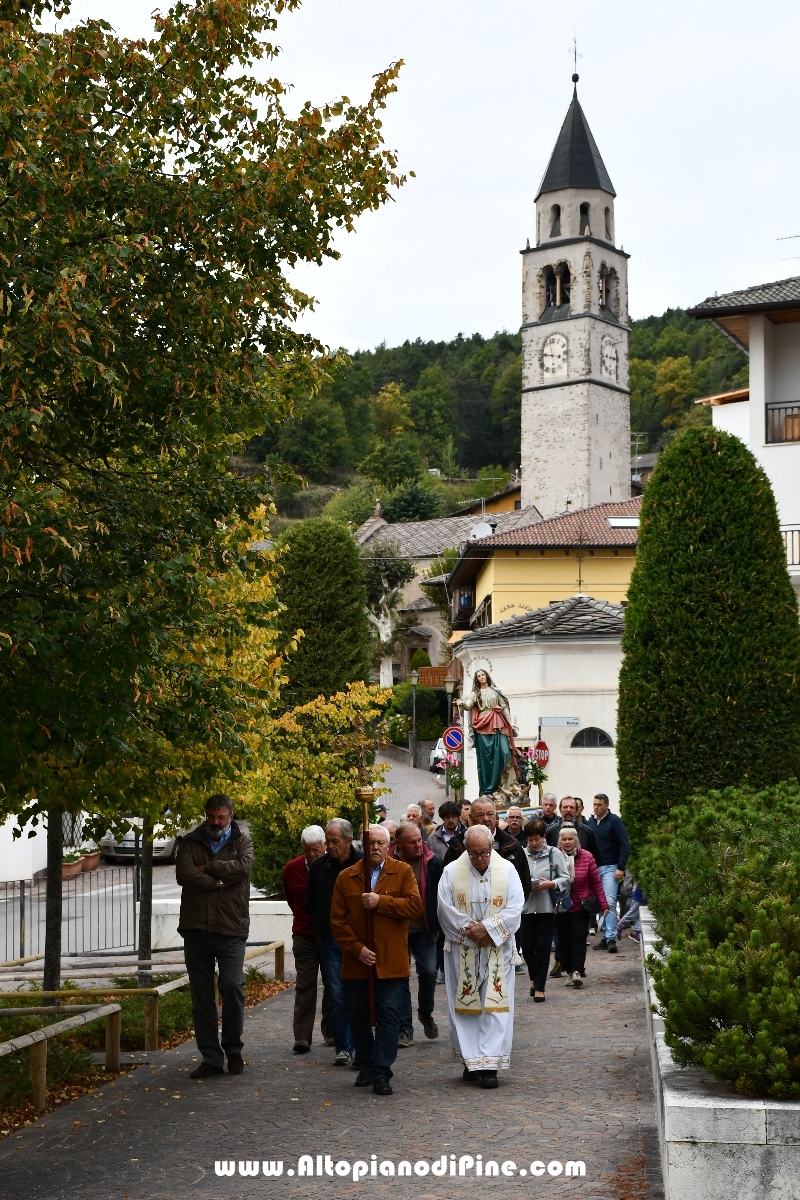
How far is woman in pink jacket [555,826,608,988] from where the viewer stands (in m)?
14.2

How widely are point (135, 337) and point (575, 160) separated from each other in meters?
78.6

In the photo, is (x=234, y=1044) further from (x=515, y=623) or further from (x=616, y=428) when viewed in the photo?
(x=616, y=428)

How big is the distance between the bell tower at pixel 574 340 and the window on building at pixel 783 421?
5306cm

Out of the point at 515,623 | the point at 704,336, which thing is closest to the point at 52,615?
the point at 515,623

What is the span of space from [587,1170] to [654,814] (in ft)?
22.3

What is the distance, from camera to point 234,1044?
1020 cm

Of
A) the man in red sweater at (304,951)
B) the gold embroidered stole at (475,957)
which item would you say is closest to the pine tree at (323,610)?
the man in red sweater at (304,951)

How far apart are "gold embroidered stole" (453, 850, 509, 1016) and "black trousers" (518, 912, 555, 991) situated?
3.38m

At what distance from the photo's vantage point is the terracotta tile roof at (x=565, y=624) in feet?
94.7

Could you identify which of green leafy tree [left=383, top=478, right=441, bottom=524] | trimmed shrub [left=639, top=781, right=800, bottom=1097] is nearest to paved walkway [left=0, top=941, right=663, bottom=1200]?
trimmed shrub [left=639, top=781, right=800, bottom=1097]

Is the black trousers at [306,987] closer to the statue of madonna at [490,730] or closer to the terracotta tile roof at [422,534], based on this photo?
the statue of madonna at [490,730]

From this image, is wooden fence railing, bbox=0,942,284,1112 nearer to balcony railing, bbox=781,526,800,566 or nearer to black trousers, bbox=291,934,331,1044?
black trousers, bbox=291,934,331,1044

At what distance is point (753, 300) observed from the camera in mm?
24656

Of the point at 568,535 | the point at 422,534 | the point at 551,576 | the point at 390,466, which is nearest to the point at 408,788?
the point at 551,576
